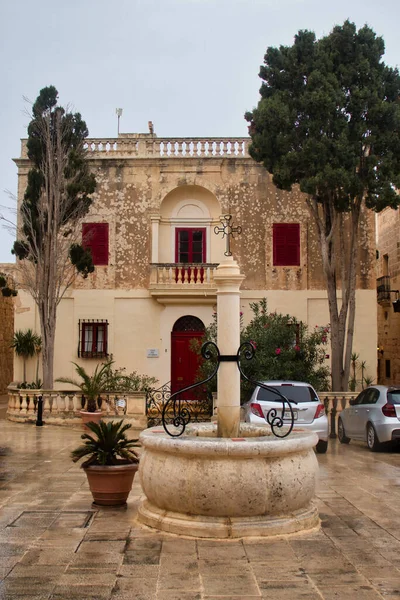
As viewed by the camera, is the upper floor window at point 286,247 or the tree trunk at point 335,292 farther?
the upper floor window at point 286,247

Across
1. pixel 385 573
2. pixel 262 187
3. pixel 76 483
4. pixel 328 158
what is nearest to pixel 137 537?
pixel 385 573

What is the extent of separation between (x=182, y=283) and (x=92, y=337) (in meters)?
3.78

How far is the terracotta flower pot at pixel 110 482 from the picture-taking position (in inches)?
320

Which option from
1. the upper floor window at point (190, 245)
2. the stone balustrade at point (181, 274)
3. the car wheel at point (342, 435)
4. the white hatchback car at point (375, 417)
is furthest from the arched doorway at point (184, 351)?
the white hatchback car at point (375, 417)

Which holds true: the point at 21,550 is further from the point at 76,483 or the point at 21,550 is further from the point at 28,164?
the point at 28,164

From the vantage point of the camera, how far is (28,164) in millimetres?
25578

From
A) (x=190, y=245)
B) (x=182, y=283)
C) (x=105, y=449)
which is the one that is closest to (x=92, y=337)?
(x=182, y=283)

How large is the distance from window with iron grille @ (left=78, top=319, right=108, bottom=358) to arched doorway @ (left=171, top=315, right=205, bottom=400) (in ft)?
8.03

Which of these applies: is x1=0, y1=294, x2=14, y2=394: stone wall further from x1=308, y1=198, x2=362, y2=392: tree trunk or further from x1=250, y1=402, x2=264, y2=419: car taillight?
x1=250, y1=402, x2=264, y2=419: car taillight

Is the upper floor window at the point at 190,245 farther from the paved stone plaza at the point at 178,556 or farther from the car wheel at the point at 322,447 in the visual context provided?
the paved stone plaza at the point at 178,556

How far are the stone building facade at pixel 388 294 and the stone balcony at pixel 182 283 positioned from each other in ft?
30.4

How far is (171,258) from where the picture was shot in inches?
1008

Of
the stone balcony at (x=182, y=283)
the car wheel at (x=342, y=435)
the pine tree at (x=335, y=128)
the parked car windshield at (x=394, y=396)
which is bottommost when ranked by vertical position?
the car wheel at (x=342, y=435)

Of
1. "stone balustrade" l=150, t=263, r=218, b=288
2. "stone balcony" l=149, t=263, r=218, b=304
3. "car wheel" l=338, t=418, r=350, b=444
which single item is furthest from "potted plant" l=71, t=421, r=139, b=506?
"stone balustrade" l=150, t=263, r=218, b=288
